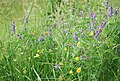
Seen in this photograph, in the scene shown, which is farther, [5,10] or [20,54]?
[5,10]

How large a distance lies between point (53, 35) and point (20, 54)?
356 mm

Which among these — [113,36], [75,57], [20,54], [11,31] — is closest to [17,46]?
[20,54]

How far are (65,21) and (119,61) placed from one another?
862 mm

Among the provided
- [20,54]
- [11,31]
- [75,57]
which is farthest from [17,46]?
[75,57]

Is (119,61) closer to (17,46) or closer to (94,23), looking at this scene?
(94,23)

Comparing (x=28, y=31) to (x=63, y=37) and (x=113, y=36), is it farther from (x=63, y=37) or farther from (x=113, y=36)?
(x=113, y=36)

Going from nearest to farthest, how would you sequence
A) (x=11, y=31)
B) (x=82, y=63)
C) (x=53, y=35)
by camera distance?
(x=82, y=63)
(x=53, y=35)
(x=11, y=31)

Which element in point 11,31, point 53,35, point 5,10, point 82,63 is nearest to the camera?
point 82,63

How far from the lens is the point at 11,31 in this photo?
3.19 m

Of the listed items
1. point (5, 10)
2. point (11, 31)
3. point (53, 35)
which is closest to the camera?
point (53, 35)

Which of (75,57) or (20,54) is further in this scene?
(20,54)

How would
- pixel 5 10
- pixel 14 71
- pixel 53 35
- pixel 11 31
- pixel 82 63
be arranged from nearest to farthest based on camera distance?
1. pixel 82 63
2. pixel 14 71
3. pixel 53 35
4. pixel 11 31
5. pixel 5 10

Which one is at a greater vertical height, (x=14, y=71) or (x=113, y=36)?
(x=113, y=36)

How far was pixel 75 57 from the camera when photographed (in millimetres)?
2645
